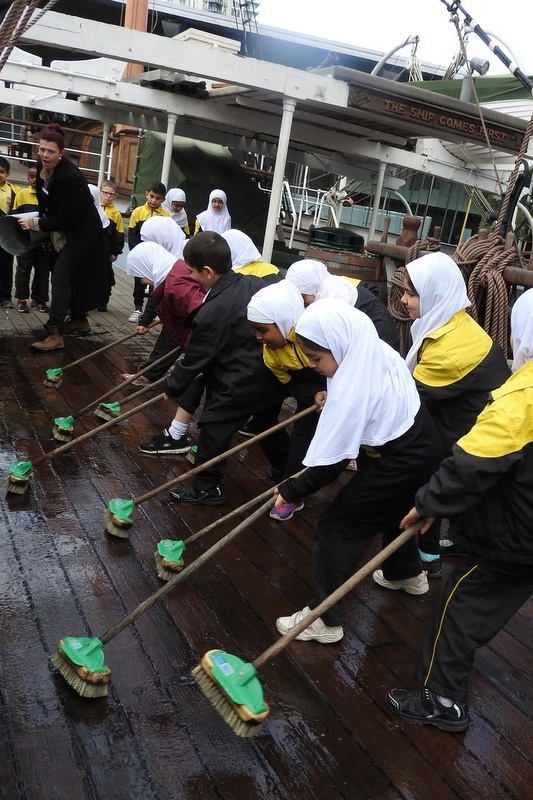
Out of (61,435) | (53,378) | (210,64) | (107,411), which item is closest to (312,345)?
(61,435)

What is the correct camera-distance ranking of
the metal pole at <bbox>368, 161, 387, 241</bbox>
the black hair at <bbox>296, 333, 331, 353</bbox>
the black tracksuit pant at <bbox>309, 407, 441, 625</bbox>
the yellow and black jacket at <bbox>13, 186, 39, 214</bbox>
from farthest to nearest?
the metal pole at <bbox>368, 161, 387, 241</bbox> < the yellow and black jacket at <bbox>13, 186, 39, 214</bbox> < the black tracksuit pant at <bbox>309, 407, 441, 625</bbox> < the black hair at <bbox>296, 333, 331, 353</bbox>

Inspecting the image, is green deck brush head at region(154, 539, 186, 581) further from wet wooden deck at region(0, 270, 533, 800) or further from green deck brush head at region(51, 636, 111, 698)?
green deck brush head at region(51, 636, 111, 698)

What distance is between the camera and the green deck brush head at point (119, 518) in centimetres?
365

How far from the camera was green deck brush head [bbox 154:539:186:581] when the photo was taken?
3.33 m

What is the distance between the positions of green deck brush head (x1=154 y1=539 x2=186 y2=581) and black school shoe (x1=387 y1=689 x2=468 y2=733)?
3.83ft

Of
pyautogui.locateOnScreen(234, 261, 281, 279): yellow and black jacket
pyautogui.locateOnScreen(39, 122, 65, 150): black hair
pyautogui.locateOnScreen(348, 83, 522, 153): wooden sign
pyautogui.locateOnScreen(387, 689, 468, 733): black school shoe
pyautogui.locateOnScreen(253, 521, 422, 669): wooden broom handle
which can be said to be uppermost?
pyautogui.locateOnScreen(348, 83, 522, 153): wooden sign

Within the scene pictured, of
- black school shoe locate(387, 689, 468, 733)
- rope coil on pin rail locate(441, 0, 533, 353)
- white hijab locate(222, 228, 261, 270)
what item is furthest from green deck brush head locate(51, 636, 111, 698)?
white hijab locate(222, 228, 261, 270)

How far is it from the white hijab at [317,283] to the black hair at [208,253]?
0.46 metres

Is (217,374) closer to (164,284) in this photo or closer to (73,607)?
(164,284)

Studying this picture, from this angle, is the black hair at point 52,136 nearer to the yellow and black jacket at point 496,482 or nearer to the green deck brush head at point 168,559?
the green deck brush head at point 168,559

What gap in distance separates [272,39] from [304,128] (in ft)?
51.5

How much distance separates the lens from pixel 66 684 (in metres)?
2.55

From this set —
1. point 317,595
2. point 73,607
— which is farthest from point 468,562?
point 73,607

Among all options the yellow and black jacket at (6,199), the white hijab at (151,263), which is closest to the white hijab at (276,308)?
the white hijab at (151,263)
